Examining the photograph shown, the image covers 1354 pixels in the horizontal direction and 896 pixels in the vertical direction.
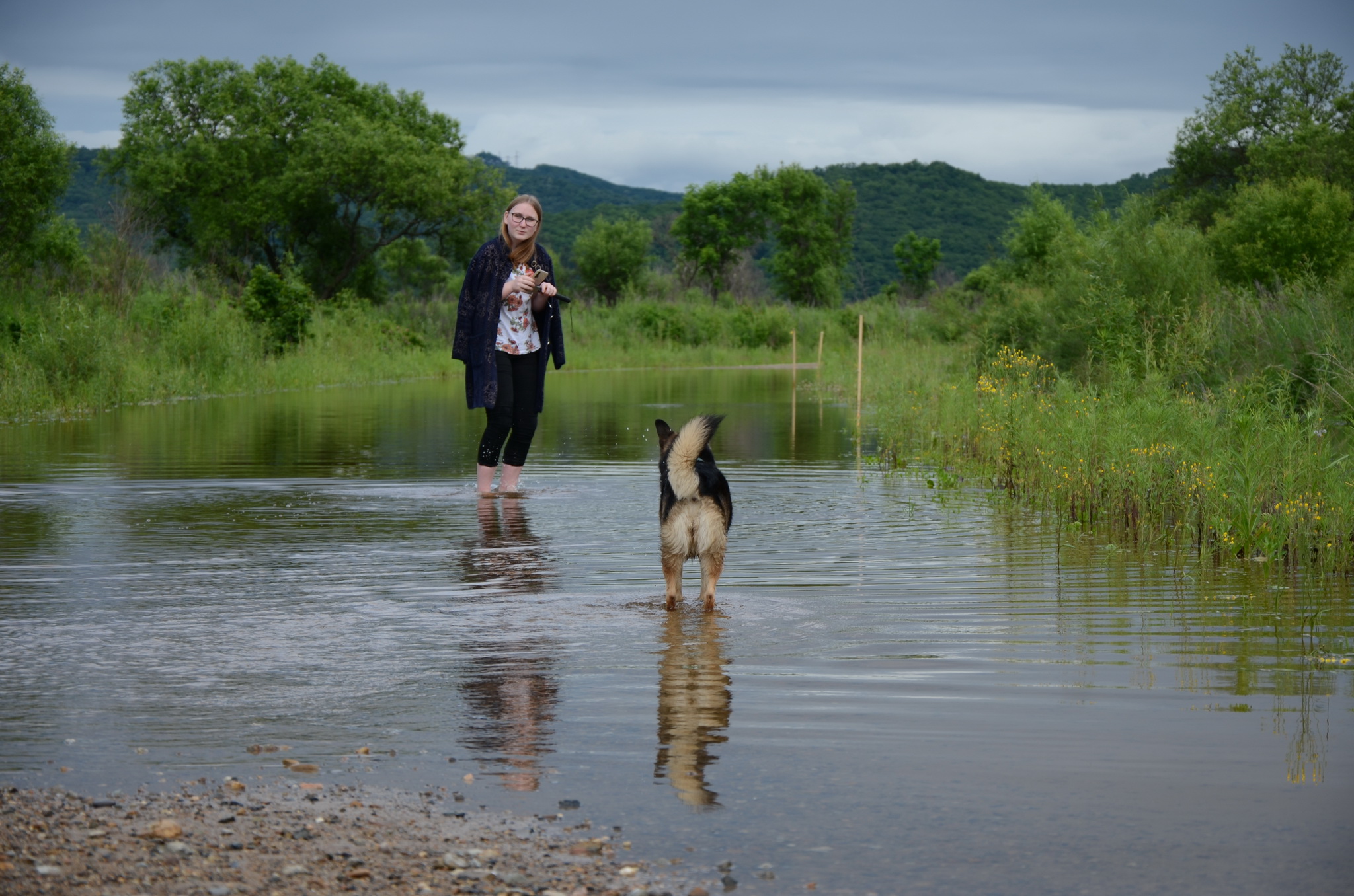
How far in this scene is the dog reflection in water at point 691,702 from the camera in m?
4.54

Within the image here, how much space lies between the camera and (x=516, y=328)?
11570 millimetres

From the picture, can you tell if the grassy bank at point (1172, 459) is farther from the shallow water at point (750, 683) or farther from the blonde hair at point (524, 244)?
the blonde hair at point (524, 244)

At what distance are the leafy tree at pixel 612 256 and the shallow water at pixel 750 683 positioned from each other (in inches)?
2891

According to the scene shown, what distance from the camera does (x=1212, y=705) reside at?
17.8 feet

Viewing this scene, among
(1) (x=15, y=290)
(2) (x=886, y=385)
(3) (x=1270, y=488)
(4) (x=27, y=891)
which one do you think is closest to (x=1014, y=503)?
(3) (x=1270, y=488)

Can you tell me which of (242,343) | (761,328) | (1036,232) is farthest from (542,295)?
(761,328)

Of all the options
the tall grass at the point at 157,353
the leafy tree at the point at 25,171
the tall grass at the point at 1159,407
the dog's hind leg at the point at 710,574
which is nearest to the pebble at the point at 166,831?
the dog's hind leg at the point at 710,574

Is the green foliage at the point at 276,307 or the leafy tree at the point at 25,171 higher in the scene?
the leafy tree at the point at 25,171

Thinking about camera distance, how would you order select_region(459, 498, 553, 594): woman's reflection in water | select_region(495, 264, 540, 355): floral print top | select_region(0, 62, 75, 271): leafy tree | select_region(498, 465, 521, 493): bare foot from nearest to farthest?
1. select_region(459, 498, 553, 594): woman's reflection in water
2. select_region(495, 264, 540, 355): floral print top
3. select_region(498, 465, 521, 493): bare foot
4. select_region(0, 62, 75, 271): leafy tree

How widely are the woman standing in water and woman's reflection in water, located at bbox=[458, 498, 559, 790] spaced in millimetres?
2925

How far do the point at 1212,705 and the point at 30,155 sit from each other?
120ft

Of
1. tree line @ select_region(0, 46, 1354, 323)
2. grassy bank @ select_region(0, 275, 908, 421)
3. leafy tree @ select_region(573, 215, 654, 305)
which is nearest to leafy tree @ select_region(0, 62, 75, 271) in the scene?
grassy bank @ select_region(0, 275, 908, 421)

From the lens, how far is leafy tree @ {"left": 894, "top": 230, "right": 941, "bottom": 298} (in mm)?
103688

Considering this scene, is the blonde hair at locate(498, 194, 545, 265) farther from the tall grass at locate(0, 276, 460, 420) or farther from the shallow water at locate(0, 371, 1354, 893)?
the tall grass at locate(0, 276, 460, 420)
